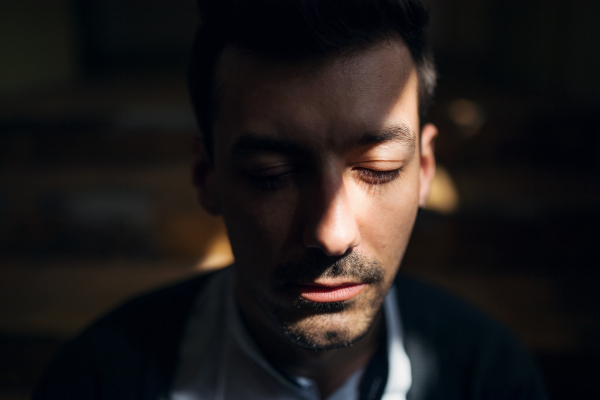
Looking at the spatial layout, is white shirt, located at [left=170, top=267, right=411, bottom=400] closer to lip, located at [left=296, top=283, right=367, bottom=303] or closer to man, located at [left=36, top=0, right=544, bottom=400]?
man, located at [left=36, top=0, right=544, bottom=400]

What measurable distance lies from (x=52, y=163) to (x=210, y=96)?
2.08 meters

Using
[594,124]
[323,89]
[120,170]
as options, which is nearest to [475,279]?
[594,124]

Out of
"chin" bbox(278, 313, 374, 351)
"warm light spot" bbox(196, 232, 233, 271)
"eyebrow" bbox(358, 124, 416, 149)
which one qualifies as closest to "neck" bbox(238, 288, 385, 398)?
"chin" bbox(278, 313, 374, 351)

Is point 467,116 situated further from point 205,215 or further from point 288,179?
A: point 288,179

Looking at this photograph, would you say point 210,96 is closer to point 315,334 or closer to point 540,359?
point 315,334

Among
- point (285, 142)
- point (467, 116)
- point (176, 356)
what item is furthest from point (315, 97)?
point (467, 116)

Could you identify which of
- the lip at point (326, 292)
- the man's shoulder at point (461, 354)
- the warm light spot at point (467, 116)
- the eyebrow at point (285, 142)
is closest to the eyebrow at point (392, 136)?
the eyebrow at point (285, 142)

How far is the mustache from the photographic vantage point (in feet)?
2.35

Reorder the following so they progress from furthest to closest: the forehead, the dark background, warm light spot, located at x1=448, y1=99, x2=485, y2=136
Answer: warm light spot, located at x1=448, y1=99, x2=485, y2=136
the dark background
the forehead

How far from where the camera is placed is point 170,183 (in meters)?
2.15

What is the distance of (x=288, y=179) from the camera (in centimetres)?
71

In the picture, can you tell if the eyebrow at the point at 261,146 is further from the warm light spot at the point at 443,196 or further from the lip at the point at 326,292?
the warm light spot at the point at 443,196

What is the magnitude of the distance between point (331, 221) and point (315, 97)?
21 centimetres

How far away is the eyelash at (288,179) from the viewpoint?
0.71 m
